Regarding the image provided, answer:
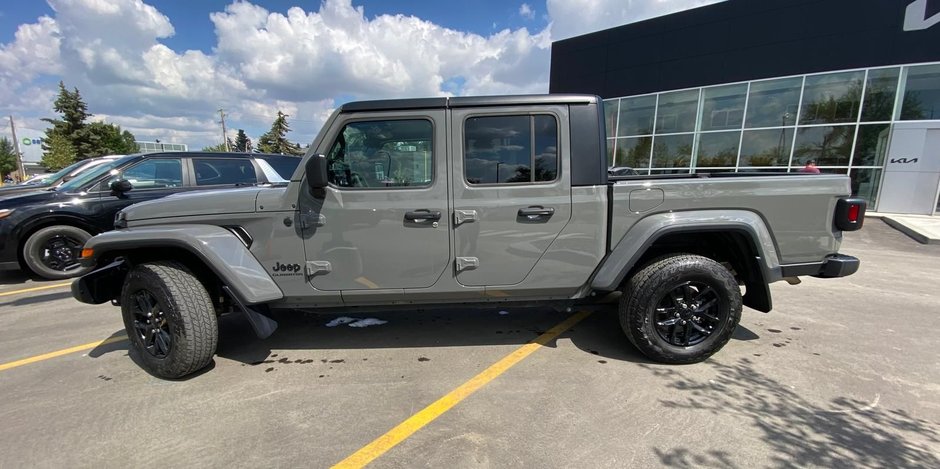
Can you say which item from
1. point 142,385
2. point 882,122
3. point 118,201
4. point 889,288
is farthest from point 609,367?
point 882,122

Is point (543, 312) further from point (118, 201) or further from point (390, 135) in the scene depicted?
point (118, 201)

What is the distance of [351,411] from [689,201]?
2801 millimetres

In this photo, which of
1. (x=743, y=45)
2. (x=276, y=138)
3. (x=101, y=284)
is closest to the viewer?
(x=101, y=284)

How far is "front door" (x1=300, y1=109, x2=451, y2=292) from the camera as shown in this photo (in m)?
2.97

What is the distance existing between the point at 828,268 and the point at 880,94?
14.2 meters

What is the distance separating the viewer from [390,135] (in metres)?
3.03

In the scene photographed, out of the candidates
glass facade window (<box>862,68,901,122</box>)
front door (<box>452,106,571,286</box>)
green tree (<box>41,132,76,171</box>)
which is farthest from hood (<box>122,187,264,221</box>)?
green tree (<box>41,132,76,171</box>)

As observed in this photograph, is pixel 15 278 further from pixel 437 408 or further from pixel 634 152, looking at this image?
pixel 634 152

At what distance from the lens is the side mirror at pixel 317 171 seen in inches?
109

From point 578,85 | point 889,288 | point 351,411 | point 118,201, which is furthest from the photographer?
point 578,85

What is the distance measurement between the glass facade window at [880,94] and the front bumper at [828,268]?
13.9 metres

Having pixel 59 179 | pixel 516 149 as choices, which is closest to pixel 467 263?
pixel 516 149

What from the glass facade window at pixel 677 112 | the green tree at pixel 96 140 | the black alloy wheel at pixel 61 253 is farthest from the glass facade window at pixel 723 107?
the green tree at pixel 96 140

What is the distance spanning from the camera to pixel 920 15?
11.7m
